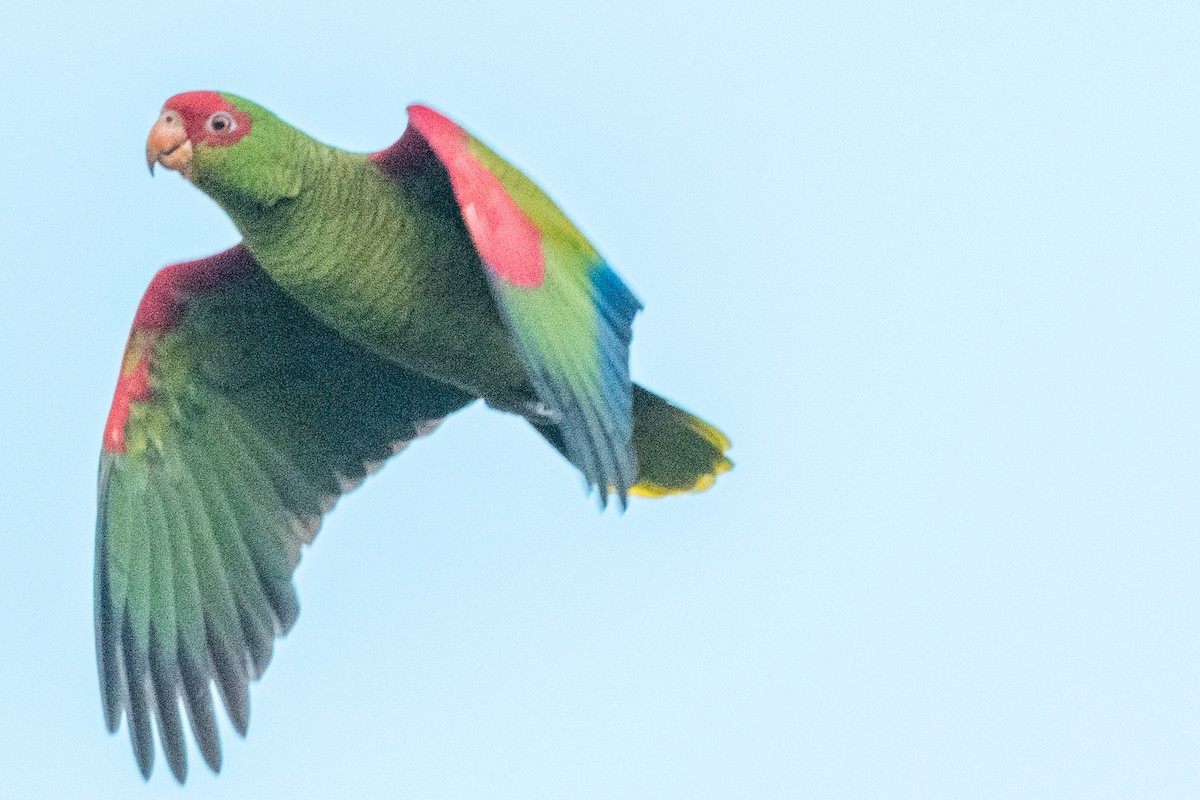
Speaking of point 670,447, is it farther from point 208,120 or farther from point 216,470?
point 208,120

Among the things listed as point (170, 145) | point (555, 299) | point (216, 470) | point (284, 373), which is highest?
point (170, 145)

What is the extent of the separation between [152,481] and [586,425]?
7.24 ft

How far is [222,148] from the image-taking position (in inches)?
238

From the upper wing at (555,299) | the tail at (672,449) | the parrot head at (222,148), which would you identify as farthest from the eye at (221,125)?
the tail at (672,449)

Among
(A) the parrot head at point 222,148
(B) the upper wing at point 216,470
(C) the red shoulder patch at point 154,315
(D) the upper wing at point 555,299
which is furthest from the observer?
(B) the upper wing at point 216,470

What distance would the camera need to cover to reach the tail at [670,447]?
7035 millimetres

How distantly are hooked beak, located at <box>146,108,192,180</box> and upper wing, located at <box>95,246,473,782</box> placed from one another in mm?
786

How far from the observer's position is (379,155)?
21.0ft

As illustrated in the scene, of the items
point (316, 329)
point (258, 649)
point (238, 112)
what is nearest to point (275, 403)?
point (316, 329)

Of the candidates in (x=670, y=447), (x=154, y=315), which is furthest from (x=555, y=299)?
(x=154, y=315)

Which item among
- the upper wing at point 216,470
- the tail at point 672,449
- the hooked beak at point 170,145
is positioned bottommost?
the upper wing at point 216,470

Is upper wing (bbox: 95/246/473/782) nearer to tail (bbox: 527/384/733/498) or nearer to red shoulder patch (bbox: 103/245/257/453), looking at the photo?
red shoulder patch (bbox: 103/245/257/453)

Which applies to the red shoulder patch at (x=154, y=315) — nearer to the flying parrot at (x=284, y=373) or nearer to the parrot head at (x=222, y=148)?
the flying parrot at (x=284, y=373)

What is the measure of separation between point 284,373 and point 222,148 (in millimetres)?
1328
